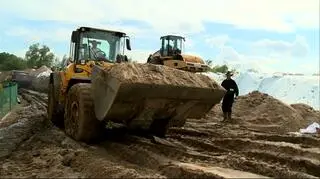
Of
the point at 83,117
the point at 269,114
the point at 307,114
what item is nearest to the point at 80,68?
the point at 83,117

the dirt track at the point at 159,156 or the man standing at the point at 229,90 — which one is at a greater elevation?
the man standing at the point at 229,90

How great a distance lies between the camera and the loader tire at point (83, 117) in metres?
10.3

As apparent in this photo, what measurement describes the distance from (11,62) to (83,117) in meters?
78.2

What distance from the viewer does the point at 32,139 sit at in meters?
12.2

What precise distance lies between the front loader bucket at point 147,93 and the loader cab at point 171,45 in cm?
1560

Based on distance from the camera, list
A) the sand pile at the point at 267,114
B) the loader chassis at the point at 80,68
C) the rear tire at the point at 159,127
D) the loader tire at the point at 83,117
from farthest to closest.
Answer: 1. the sand pile at the point at 267,114
2. the rear tire at the point at 159,127
3. the loader chassis at the point at 80,68
4. the loader tire at the point at 83,117

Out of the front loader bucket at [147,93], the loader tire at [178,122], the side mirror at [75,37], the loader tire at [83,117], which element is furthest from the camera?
the side mirror at [75,37]

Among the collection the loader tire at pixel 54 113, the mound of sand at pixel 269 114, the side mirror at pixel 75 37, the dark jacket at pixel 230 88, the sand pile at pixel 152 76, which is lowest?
the mound of sand at pixel 269 114

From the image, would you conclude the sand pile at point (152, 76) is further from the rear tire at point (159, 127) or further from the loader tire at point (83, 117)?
the rear tire at point (159, 127)

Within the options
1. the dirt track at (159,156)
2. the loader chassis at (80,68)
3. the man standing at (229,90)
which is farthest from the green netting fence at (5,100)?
the man standing at (229,90)

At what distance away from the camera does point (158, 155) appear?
30.1 feet

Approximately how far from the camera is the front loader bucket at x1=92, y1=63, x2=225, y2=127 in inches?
356

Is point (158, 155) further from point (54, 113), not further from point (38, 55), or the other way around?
point (38, 55)

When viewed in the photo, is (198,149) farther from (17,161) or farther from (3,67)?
(3,67)
